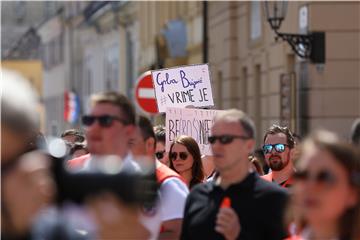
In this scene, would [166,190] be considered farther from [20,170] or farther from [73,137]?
[73,137]

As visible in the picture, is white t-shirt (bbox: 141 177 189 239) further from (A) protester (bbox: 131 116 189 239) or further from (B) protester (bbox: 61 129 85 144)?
(B) protester (bbox: 61 129 85 144)

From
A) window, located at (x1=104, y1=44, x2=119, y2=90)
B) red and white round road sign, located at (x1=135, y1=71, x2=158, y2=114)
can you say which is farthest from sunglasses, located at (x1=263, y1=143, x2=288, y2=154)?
window, located at (x1=104, y1=44, x2=119, y2=90)

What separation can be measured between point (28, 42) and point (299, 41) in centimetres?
5781

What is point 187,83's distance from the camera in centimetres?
1044

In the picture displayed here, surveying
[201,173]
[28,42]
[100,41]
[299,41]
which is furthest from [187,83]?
[28,42]

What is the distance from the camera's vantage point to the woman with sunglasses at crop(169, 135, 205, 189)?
26.1 feet

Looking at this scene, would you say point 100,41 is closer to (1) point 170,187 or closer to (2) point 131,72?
(2) point 131,72

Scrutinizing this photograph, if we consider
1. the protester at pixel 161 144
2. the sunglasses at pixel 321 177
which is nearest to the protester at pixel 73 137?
the protester at pixel 161 144

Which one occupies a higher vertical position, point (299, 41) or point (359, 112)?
point (299, 41)

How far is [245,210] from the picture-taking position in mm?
5238

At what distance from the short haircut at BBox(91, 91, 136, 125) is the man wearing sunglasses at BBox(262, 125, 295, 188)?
3.39 meters

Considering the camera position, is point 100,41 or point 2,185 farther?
point 100,41

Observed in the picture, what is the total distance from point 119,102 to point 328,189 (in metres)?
1.39

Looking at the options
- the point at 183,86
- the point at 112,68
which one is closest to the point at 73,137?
the point at 183,86
